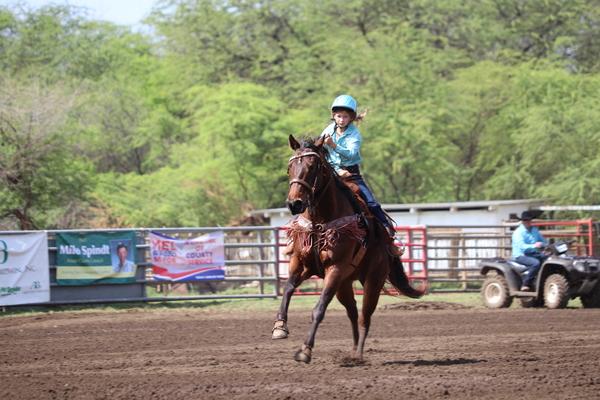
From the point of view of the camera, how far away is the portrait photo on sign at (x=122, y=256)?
19.0m

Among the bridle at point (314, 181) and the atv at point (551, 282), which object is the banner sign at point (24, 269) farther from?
the bridle at point (314, 181)

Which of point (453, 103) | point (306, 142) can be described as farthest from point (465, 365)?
point (453, 103)

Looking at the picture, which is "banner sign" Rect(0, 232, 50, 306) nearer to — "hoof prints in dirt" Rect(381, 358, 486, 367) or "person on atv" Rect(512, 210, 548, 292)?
"person on atv" Rect(512, 210, 548, 292)

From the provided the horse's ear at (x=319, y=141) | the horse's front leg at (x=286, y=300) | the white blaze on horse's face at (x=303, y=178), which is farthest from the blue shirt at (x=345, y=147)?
the horse's front leg at (x=286, y=300)

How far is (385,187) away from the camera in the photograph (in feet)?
124

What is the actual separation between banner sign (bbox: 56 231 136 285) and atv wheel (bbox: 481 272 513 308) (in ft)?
24.8

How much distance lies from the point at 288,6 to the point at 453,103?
10542mm

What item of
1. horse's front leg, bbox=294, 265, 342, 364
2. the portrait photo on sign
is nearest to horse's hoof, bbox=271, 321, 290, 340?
horse's front leg, bbox=294, 265, 342, 364

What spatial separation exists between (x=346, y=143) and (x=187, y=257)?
10.4m

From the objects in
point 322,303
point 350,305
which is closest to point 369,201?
point 350,305

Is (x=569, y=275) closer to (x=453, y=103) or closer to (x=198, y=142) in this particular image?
(x=453, y=103)

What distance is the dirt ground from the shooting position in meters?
7.85

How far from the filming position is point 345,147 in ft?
32.8

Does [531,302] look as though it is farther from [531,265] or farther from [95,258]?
[95,258]
